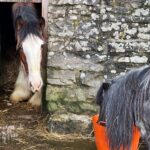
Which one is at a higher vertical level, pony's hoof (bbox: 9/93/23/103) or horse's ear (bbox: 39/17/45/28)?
horse's ear (bbox: 39/17/45/28)

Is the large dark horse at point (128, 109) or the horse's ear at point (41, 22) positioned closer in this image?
the large dark horse at point (128, 109)

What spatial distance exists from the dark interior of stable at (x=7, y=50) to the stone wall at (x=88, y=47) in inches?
55.4

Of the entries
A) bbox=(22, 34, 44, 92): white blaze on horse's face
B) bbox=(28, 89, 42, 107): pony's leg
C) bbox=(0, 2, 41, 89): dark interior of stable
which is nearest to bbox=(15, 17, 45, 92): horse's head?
bbox=(22, 34, 44, 92): white blaze on horse's face

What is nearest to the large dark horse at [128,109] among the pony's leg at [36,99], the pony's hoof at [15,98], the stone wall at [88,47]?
the stone wall at [88,47]

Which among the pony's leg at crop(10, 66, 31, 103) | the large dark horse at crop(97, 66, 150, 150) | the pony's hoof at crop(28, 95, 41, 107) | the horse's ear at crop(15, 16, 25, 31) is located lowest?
the pony's hoof at crop(28, 95, 41, 107)

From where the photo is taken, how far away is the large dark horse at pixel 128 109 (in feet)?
14.2

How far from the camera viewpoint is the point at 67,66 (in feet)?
19.8

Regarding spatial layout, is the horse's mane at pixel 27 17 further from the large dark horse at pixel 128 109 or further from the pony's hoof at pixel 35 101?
the large dark horse at pixel 128 109

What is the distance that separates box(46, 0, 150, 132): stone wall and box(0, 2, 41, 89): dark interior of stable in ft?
4.62

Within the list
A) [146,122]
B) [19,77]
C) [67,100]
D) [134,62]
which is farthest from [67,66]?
[146,122]

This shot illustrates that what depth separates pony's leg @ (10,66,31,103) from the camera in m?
7.04

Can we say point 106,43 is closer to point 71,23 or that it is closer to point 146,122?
point 71,23

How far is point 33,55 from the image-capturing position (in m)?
6.11

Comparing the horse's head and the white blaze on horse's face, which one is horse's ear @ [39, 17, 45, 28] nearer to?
the horse's head
